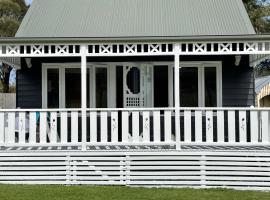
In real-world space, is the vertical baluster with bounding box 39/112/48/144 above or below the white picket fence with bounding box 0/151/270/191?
above

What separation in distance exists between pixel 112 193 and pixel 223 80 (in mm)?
5375

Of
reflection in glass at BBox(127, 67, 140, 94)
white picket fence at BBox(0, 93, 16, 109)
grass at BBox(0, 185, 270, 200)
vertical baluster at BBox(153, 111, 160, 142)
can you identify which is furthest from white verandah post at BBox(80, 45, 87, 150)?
white picket fence at BBox(0, 93, 16, 109)

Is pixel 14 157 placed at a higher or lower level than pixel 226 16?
lower

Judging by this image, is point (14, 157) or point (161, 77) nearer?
point (14, 157)

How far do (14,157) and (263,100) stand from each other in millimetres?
27469

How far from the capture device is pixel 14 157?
11.2m

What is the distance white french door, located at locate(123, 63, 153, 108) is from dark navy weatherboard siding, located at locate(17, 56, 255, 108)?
0.92 feet

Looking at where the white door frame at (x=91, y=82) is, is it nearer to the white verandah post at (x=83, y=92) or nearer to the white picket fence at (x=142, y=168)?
the white verandah post at (x=83, y=92)

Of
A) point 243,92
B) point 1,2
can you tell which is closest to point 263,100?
point 243,92

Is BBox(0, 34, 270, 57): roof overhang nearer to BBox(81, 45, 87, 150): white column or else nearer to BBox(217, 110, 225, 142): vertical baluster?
BBox(81, 45, 87, 150): white column

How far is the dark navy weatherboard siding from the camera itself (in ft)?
46.0

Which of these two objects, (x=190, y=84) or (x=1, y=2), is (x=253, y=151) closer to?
(x=190, y=84)

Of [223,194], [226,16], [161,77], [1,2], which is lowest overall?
[223,194]

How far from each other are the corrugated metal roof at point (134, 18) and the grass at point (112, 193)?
15.1 feet
